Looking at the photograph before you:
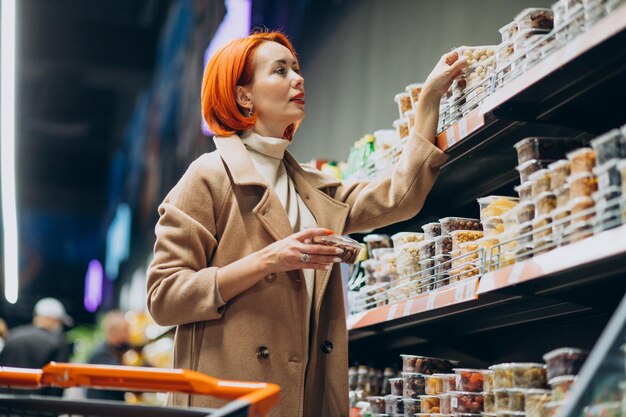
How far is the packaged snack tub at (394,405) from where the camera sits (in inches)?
120

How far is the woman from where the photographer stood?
97.7 inches

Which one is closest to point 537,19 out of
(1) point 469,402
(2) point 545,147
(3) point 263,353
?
(2) point 545,147

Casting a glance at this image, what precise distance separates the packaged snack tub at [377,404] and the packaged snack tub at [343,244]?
960mm

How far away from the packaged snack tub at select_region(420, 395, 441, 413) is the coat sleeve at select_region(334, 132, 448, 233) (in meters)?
0.56

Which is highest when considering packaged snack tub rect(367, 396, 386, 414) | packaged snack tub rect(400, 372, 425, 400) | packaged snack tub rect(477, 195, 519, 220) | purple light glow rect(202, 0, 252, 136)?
purple light glow rect(202, 0, 252, 136)

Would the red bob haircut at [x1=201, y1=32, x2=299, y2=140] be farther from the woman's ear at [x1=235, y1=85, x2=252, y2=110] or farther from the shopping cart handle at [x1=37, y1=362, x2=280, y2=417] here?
the shopping cart handle at [x1=37, y1=362, x2=280, y2=417]

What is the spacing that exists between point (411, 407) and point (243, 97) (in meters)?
1.13

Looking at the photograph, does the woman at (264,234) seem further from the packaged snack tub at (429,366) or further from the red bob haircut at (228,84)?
the packaged snack tub at (429,366)

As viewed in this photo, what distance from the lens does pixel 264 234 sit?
8.61 ft

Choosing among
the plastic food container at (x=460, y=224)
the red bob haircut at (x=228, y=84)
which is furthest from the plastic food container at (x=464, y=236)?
the red bob haircut at (x=228, y=84)

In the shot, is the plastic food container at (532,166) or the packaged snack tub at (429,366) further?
the packaged snack tub at (429,366)

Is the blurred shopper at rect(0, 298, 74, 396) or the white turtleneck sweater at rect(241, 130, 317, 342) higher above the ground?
the blurred shopper at rect(0, 298, 74, 396)

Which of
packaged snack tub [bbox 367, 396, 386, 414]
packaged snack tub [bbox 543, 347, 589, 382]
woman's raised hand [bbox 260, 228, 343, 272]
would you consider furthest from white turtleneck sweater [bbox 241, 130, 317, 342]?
packaged snack tub [bbox 543, 347, 589, 382]

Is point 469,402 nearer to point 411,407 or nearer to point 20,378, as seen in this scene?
point 411,407
